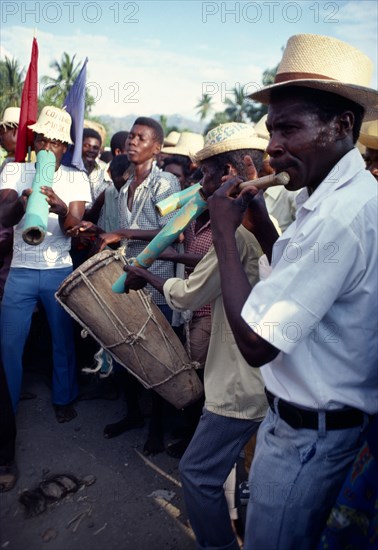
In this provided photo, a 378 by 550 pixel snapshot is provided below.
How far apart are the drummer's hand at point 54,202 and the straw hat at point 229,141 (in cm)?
135

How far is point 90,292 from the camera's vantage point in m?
3.07

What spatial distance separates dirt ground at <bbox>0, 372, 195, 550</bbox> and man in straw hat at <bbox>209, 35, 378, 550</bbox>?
1.50 m

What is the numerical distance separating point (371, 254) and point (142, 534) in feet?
7.44

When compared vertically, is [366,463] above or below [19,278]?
above

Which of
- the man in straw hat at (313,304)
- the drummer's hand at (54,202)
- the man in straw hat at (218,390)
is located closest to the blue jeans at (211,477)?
the man in straw hat at (218,390)

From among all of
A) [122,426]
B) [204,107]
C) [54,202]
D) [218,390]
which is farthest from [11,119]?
[204,107]

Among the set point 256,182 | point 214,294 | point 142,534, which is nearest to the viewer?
point 256,182

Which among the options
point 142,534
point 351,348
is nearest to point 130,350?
point 142,534

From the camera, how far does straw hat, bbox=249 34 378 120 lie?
1400 mm

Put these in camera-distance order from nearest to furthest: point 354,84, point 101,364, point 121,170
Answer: point 354,84
point 101,364
point 121,170

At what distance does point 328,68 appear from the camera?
146 centimetres

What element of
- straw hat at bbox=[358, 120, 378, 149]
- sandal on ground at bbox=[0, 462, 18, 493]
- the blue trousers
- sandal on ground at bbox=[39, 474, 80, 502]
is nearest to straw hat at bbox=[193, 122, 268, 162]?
straw hat at bbox=[358, 120, 378, 149]

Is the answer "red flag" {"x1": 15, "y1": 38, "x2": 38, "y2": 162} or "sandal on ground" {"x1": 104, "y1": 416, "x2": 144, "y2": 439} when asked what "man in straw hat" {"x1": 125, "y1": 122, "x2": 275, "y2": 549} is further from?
"red flag" {"x1": 15, "y1": 38, "x2": 38, "y2": 162}

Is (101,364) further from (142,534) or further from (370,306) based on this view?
(370,306)
